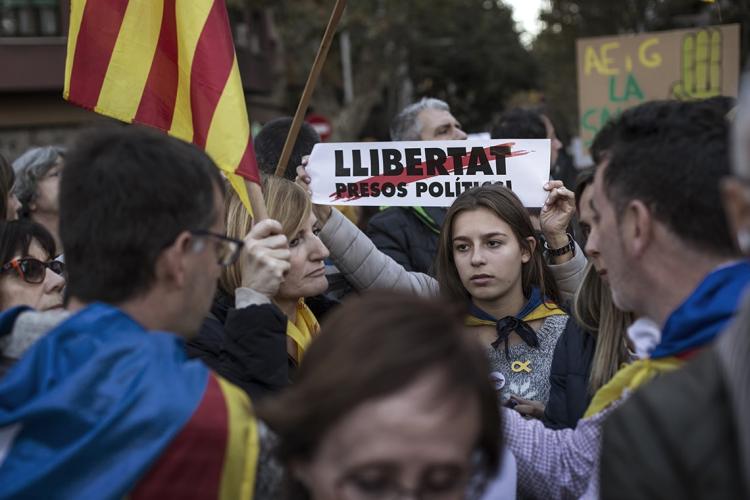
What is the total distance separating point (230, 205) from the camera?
3703 mm

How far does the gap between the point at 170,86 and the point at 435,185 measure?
1.26 metres

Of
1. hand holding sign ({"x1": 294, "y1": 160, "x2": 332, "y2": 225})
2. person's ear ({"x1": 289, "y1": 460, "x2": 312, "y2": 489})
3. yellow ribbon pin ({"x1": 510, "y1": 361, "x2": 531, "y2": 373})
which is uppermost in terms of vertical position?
hand holding sign ({"x1": 294, "y1": 160, "x2": 332, "y2": 225})

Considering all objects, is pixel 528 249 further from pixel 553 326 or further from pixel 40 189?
pixel 40 189

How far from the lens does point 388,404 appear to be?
5.70 feet

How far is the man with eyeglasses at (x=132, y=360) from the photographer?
191cm

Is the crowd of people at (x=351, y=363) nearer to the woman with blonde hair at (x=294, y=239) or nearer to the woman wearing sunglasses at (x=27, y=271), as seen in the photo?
the woman with blonde hair at (x=294, y=239)

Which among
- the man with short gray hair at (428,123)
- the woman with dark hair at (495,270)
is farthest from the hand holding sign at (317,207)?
the man with short gray hair at (428,123)

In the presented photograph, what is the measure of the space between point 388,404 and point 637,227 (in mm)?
762

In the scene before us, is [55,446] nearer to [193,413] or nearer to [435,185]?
[193,413]

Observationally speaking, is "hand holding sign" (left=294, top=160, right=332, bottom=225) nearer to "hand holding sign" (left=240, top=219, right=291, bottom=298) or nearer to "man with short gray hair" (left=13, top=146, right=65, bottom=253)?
"hand holding sign" (left=240, top=219, right=291, bottom=298)

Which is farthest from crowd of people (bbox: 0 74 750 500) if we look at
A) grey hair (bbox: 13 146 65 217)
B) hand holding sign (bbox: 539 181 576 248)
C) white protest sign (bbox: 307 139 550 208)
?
grey hair (bbox: 13 146 65 217)

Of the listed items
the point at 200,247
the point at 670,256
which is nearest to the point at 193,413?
the point at 200,247

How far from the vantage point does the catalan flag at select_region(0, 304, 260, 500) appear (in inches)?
74.8

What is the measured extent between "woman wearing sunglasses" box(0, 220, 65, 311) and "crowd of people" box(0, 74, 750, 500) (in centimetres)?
96
